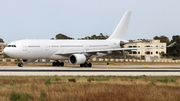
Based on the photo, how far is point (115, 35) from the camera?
59.2m

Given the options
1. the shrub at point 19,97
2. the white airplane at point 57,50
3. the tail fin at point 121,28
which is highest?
the tail fin at point 121,28

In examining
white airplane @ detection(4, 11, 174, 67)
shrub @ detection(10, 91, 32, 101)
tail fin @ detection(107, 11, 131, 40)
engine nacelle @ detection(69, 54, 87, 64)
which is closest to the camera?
shrub @ detection(10, 91, 32, 101)

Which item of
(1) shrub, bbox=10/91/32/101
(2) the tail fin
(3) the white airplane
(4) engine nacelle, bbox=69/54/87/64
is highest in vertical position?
(2) the tail fin

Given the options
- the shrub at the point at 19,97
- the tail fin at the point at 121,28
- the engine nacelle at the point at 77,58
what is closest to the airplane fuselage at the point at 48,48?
the engine nacelle at the point at 77,58

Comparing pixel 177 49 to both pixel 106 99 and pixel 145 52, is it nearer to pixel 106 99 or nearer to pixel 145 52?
pixel 145 52

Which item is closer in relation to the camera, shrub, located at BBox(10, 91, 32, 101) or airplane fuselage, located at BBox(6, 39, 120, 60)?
shrub, located at BBox(10, 91, 32, 101)

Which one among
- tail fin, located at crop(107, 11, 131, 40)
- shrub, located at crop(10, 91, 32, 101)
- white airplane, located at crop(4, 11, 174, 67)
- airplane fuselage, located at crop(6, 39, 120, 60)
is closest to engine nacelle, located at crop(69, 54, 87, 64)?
white airplane, located at crop(4, 11, 174, 67)

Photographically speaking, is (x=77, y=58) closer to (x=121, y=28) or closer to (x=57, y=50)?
(x=57, y=50)

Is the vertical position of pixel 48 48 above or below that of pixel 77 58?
above

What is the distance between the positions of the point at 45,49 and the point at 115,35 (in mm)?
17351

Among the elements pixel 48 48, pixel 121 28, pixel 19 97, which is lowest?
pixel 19 97

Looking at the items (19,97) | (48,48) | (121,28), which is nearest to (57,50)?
(48,48)

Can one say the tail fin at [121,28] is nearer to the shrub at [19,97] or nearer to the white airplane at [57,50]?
the white airplane at [57,50]

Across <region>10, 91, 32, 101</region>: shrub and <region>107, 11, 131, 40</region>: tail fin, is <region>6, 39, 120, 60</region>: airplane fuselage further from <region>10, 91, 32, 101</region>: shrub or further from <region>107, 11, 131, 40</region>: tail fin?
<region>10, 91, 32, 101</region>: shrub
